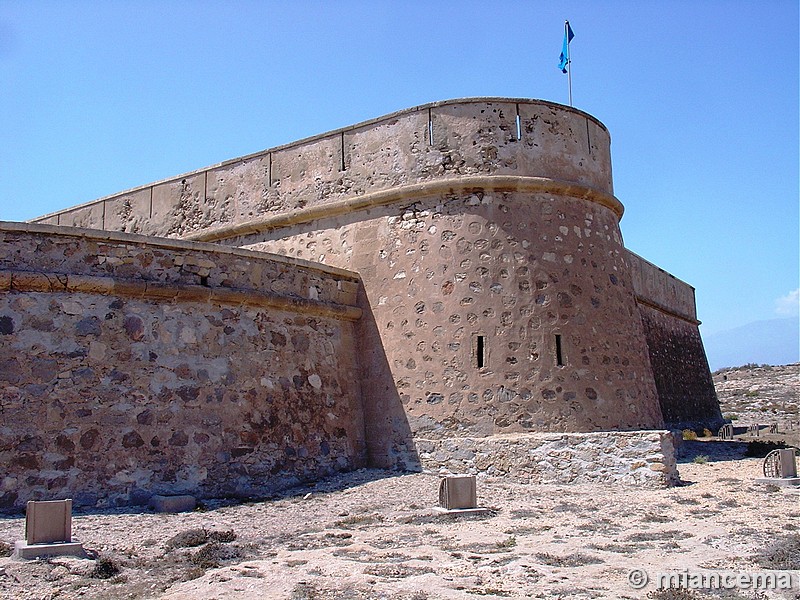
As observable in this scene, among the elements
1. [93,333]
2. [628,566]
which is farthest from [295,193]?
[628,566]

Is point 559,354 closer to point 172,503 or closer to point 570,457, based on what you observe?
point 570,457

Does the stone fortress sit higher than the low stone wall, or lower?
higher

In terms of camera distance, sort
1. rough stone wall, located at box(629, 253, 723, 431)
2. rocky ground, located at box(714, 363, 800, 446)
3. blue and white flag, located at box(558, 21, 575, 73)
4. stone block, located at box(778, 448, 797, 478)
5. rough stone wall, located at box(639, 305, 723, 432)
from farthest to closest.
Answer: rocky ground, located at box(714, 363, 800, 446), rough stone wall, located at box(629, 253, 723, 431), rough stone wall, located at box(639, 305, 723, 432), blue and white flag, located at box(558, 21, 575, 73), stone block, located at box(778, 448, 797, 478)

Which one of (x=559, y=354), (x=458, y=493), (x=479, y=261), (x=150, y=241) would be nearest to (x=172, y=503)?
(x=458, y=493)

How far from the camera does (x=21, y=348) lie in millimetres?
8070

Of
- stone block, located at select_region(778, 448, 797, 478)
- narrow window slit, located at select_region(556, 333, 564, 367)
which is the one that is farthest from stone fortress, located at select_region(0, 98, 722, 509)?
stone block, located at select_region(778, 448, 797, 478)

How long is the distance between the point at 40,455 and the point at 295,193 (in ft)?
19.2

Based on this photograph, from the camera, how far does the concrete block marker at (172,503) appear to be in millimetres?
7930

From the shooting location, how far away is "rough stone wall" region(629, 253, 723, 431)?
712 inches

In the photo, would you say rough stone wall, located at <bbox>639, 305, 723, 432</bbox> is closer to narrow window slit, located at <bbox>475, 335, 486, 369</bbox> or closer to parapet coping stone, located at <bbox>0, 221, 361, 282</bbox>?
narrow window slit, located at <bbox>475, 335, 486, 369</bbox>

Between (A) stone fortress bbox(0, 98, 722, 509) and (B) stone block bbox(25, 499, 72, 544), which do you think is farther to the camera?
(A) stone fortress bbox(0, 98, 722, 509)

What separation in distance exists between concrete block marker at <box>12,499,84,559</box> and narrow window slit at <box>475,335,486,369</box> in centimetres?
567

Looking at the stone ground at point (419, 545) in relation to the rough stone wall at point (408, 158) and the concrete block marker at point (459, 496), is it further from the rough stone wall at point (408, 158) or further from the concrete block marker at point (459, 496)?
the rough stone wall at point (408, 158)

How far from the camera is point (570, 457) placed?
9.31 meters
